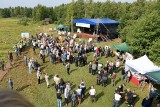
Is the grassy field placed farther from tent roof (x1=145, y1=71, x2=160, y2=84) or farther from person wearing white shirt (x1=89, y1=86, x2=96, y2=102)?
tent roof (x1=145, y1=71, x2=160, y2=84)

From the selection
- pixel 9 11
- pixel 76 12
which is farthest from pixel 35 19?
pixel 9 11

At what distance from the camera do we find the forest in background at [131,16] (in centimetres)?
2730

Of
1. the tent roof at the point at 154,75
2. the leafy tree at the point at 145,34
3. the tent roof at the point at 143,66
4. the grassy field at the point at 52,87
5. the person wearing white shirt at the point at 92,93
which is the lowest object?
the grassy field at the point at 52,87

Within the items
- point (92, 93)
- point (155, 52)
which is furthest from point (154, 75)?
point (155, 52)

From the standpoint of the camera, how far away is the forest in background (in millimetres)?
27297

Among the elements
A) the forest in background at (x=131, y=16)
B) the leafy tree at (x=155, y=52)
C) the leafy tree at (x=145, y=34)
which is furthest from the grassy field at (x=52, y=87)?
the forest in background at (x=131, y=16)

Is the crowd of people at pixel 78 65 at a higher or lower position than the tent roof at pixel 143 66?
lower

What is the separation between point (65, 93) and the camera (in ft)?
62.3

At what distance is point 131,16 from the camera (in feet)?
139

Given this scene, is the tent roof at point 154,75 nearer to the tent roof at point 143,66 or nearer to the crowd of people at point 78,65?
the tent roof at point 143,66

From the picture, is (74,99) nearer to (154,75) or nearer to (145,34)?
(154,75)

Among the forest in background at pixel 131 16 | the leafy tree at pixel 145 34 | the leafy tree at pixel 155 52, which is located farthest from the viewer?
the forest in background at pixel 131 16

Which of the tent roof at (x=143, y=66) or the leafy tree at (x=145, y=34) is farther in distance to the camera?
the leafy tree at (x=145, y=34)

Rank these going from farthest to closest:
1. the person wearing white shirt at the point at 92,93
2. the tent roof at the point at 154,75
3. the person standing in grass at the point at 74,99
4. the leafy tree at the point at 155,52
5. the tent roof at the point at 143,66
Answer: the leafy tree at the point at 155,52
the tent roof at the point at 143,66
the tent roof at the point at 154,75
the person wearing white shirt at the point at 92,93
the person standing in grass at the point at 74,99
